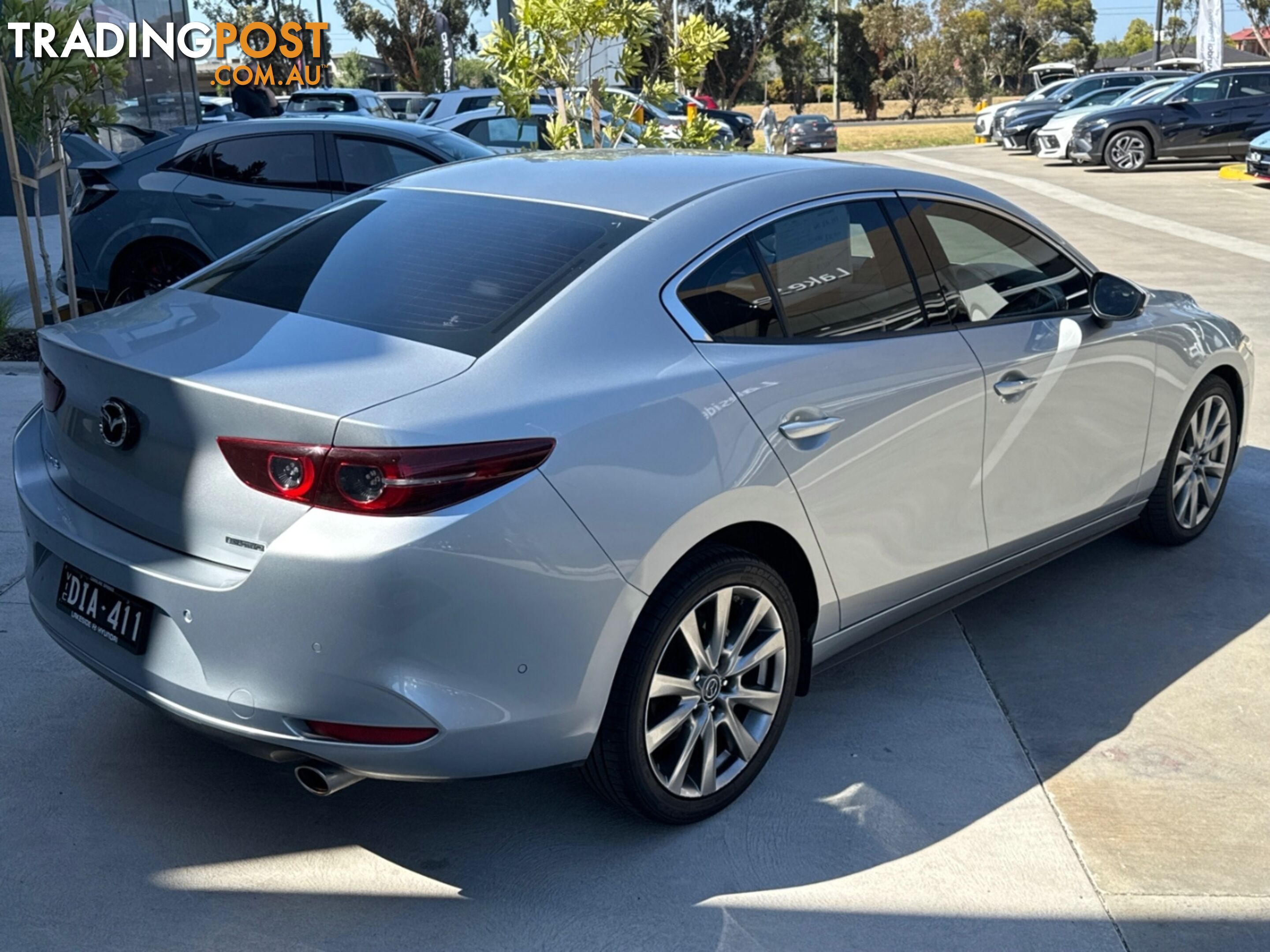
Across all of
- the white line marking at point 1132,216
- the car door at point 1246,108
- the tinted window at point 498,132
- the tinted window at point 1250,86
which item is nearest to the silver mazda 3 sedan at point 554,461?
the white line marking at point 1132,216

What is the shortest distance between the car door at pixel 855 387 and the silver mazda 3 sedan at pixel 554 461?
0.04 ft

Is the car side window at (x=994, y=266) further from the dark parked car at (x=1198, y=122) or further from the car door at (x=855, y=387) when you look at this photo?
the dark parked car at (x=1198, y=122)

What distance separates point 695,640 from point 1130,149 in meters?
24.3

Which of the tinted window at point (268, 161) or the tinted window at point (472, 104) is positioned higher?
the tinted window at point (472, 104)

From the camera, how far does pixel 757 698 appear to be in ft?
11.2

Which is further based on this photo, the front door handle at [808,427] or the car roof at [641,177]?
the car roof at [641,177]

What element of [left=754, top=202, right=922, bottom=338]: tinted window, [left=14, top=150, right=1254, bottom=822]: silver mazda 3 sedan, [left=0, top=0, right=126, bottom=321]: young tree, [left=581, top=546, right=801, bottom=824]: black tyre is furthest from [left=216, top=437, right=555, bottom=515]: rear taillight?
[left=0, top=0, right=126, bottom=321]: young tree

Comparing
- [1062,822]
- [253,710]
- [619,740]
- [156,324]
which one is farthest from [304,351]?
[1062,822]

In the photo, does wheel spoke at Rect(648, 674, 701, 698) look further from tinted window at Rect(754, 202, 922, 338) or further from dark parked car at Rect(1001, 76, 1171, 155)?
dark parked car at Rect(1001, 76, 1171, 155)

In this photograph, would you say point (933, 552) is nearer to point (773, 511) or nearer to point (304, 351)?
point (773, 511)

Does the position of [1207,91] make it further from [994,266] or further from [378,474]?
[378,474]

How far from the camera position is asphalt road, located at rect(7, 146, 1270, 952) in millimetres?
2951

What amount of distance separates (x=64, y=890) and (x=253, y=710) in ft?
2.51

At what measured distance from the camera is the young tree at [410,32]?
52594 mm
